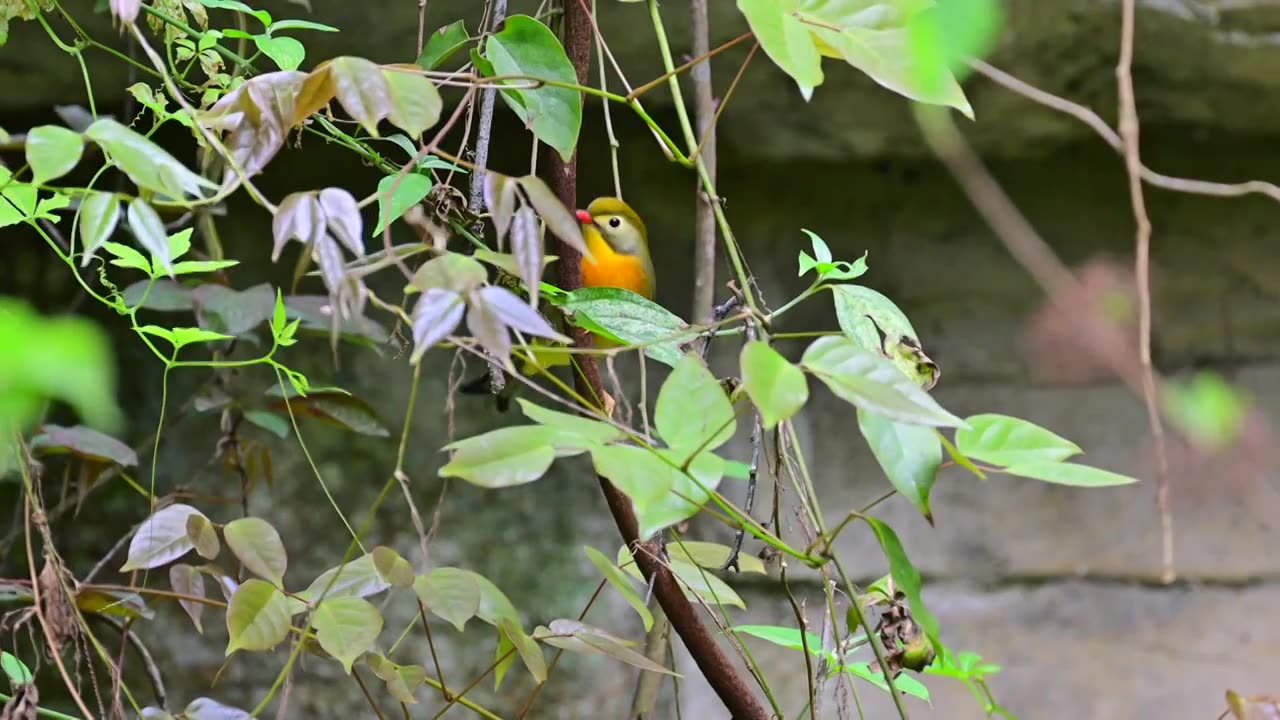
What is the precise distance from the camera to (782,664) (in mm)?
1697

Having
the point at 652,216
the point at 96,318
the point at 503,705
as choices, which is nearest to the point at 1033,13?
the point at 652,216

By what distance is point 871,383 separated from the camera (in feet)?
1.43

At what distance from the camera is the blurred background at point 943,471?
1.61 meters

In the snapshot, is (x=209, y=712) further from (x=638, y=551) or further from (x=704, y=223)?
(x=704, y=223)

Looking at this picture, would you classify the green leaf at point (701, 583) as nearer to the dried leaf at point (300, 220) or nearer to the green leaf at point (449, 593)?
the green leaf at point (449, 593)

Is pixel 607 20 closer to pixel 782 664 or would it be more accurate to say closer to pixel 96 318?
pixel 96 318

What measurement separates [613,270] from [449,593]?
69cm

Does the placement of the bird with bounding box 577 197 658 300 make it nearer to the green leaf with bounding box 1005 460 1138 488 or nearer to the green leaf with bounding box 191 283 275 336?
the green leaf with bounding box 191 283 275 336

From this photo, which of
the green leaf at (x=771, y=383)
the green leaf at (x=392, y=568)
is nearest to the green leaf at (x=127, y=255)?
the green leaf at (x=392, y=568)

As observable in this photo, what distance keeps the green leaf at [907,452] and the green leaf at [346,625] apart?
11.2 inches

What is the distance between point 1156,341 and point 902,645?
1.20 m

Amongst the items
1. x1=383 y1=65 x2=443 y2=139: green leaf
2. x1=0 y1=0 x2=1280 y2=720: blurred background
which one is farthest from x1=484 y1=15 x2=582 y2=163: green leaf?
x1=0 y1=0 x2=1280 y2=720: blurred background

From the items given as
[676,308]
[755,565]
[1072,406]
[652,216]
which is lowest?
[1072,406]

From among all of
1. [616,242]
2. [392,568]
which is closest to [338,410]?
[616,242]
